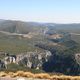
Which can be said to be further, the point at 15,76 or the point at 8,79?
the point at 15,76

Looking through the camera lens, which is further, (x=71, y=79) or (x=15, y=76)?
(x=15, y=76)

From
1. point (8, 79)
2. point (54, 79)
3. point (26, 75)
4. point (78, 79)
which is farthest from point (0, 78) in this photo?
point (78, 79)

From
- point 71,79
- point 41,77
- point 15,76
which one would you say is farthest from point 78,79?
point 15,76

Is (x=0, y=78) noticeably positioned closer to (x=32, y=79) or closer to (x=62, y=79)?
(x=32, y=79)

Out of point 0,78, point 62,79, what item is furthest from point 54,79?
point 0,78

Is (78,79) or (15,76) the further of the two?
(15,76)

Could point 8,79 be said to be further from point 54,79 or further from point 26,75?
point 54,79

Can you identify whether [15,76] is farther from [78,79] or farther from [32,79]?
[78,79]
